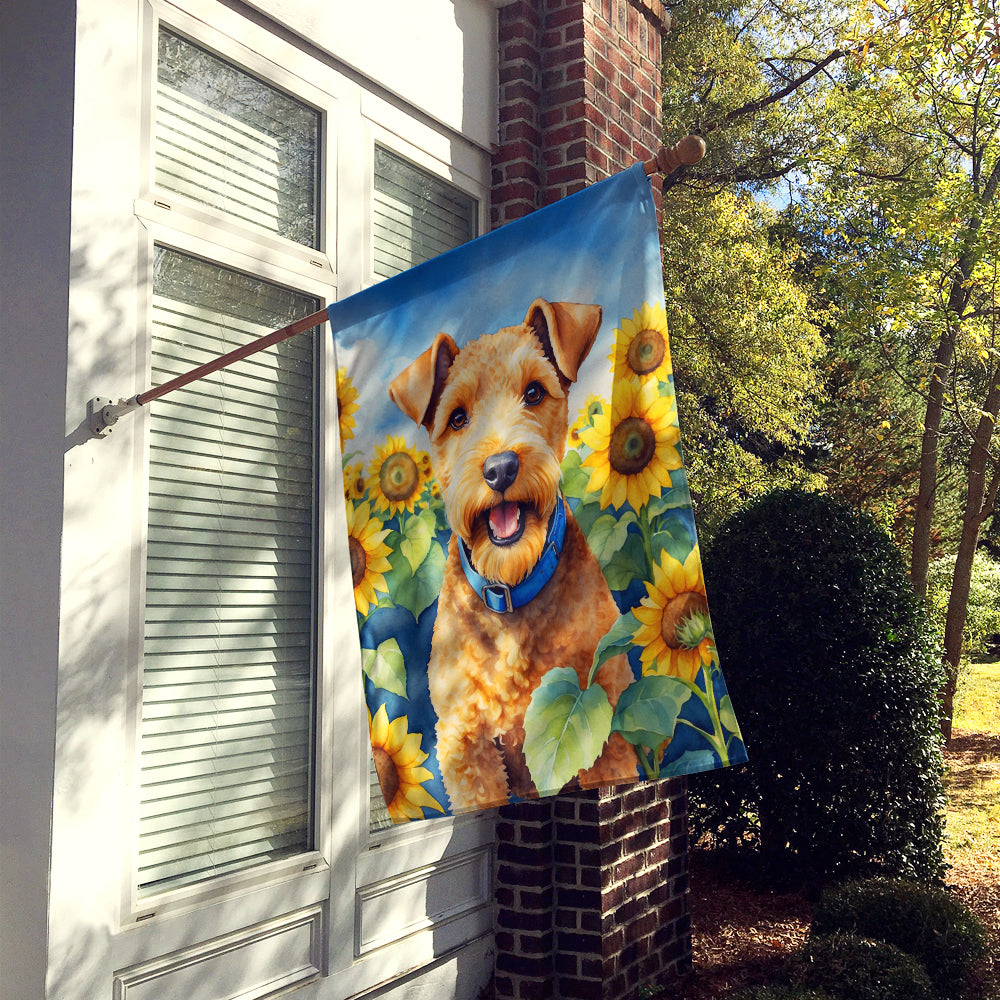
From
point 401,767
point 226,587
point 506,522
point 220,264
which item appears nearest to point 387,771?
point 401,767

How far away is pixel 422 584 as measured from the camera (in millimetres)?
2510

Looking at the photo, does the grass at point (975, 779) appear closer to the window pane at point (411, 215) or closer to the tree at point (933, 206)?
the tree at point (933, 206)

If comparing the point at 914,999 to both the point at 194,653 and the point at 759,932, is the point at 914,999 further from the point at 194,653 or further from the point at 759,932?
the point at 194,653

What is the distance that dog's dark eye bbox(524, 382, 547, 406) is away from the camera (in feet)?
7.88

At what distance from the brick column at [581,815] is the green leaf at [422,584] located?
2005 mm

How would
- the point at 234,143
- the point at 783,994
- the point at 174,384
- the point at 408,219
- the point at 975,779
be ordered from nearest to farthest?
the point at 174,384 < the point at 234,143 < the point at 783,994 < the point at 408,219 < the point at 975,779

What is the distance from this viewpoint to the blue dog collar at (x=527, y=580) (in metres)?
2.34

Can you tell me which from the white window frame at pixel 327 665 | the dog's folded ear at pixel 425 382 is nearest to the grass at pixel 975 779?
the white window frame at pixel 327 665

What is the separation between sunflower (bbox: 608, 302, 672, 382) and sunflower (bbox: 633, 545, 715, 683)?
0.43 metres

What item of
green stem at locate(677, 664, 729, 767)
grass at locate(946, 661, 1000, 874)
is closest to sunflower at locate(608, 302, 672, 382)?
green stem at locate(677, 664, 729, 767)

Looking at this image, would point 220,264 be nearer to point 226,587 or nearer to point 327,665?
point 226,587

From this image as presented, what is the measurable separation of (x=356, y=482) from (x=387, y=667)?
0.49 m

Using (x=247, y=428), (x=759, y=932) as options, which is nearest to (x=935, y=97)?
(x=759, y=932)

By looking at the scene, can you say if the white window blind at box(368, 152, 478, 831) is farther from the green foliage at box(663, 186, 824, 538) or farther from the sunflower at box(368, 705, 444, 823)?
the green foliage at box(663, 186, 824, 538)
